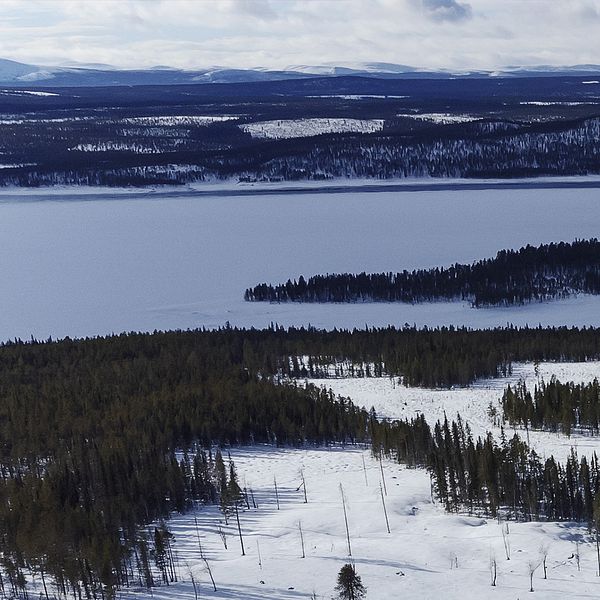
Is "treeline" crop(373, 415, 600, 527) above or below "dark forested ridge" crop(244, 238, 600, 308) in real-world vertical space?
above

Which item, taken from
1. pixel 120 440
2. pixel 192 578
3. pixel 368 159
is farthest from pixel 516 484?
pixel 368 159

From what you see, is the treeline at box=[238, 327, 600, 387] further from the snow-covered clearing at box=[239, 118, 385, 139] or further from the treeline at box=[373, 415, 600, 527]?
the snow-covered clearing at box=[239, 118, 385, 139]

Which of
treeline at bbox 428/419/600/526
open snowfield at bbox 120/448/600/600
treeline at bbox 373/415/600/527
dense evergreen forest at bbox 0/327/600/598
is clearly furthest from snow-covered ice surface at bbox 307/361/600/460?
open snowfield at bbox 120/448/600/600

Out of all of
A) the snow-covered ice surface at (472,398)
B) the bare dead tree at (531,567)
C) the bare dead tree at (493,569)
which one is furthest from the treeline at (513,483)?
the bare dead tree at (493,569)

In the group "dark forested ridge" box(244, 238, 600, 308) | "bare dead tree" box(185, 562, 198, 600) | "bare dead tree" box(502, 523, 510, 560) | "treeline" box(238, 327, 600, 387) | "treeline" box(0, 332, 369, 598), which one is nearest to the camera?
"bare dead tree" box(185, 562, 198, 600)

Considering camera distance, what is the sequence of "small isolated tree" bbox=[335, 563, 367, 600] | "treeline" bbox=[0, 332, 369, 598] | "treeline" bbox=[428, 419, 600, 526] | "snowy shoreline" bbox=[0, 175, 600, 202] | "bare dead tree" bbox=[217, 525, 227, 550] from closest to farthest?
"small isolated tree" bbox=[335, 563, 367, 600] < "treeline" bbox=[0, 332, 369, 598] < "bare dead tree" bbox=[217, 525, 227, 550] < "treeline" bbox=[428, 419, 600, 526] < "snowy shoreline" bbox=[0, 175, 600, 202]

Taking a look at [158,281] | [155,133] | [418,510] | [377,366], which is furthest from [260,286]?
[155,133]

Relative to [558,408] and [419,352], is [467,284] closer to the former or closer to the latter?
[419,352]

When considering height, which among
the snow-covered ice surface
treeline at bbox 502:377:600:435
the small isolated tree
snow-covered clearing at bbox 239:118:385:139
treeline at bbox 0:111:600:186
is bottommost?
the snow-covered ice surface
